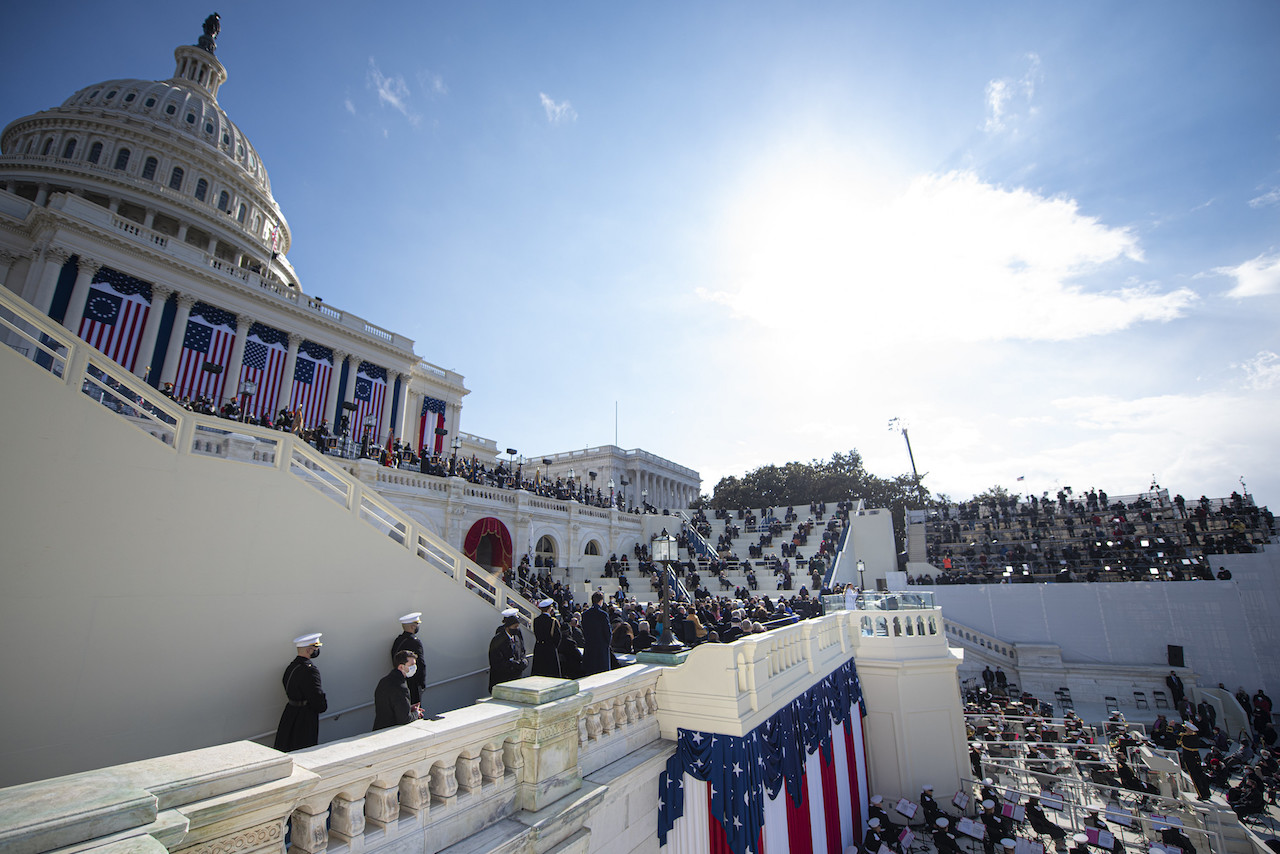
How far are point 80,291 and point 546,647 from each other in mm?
30454

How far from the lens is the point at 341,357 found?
33375 mm

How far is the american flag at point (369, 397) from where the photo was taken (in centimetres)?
3362

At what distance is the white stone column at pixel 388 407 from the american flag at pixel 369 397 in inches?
7.4

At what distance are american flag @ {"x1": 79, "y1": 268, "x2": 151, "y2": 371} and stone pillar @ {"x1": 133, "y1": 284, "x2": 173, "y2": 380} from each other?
0.13 metres

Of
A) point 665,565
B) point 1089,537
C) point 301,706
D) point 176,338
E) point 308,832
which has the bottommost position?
point 308,832

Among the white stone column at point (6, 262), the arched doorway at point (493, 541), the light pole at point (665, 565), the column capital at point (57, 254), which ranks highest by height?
the white stone column at point (6, 262)

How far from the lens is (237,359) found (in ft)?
95.7

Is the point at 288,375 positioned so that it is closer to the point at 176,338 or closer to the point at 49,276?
the point at 176,338

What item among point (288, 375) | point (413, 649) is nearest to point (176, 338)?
point (288, 375)

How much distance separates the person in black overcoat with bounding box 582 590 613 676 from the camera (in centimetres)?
756

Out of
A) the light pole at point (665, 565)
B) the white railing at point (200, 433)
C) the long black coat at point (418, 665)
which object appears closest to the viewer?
the white railing at point (200, 433)

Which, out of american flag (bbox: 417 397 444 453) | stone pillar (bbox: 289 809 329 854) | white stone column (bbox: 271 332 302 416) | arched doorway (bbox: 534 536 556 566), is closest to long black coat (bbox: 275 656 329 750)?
stone pillar (bbox: 289 809 329 854)

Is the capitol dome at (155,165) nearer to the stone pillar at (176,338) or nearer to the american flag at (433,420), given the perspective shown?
the stone pillar at (176,338)

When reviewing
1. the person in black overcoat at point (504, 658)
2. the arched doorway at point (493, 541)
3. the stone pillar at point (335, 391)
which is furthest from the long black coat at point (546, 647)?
the stone pillar at point (335, 391)
